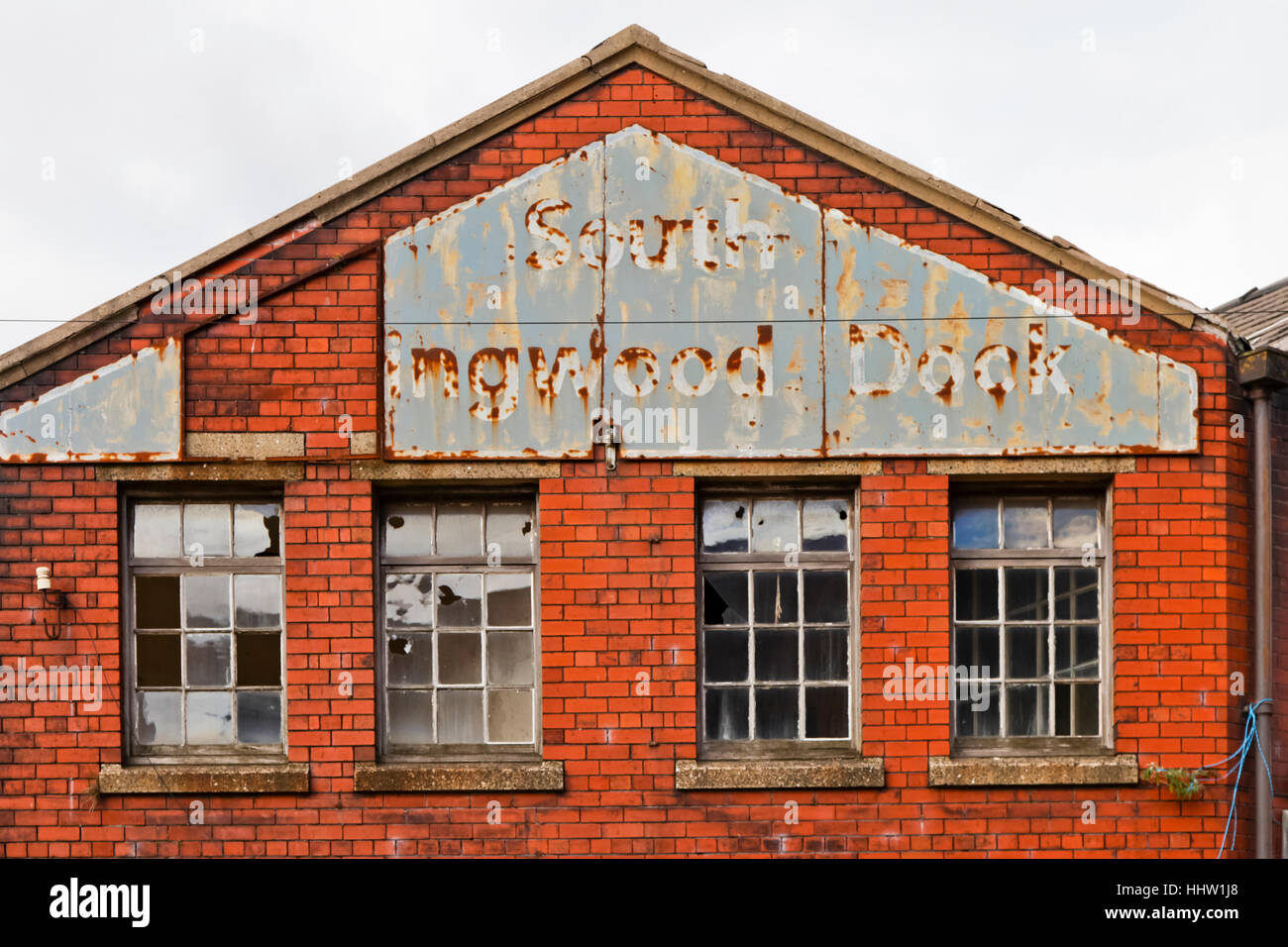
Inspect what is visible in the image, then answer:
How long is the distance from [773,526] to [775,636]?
669mm

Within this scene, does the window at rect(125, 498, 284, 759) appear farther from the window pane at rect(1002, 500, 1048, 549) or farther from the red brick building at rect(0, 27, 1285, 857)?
the window pane at rect(1002, 500, 1048, 549)

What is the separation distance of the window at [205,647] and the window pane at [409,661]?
67cm

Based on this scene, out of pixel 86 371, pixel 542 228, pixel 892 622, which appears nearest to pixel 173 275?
pixel 86 371

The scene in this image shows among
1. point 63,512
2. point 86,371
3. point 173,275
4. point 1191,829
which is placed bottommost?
point 1191,829

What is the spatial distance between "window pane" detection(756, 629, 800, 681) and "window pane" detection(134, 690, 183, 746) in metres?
3.52

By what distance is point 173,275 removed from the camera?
25.1 feet

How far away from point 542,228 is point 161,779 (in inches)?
156

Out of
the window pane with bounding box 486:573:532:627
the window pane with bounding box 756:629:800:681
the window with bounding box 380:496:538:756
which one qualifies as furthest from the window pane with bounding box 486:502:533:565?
the window pane with bounding box 756:629:800:681

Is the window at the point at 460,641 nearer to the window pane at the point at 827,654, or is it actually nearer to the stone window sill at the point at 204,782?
the stone window sill at the point at 204,782

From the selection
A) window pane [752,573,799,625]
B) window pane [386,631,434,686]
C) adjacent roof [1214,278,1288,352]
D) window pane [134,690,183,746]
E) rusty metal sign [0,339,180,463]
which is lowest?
window pane [134,690,183,746]

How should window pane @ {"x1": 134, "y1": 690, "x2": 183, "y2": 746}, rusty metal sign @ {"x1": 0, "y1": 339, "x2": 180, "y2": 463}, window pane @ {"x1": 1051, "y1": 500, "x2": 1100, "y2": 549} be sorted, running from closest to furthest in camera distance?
rusty metal sign @ {"x1": 0, "y1": 339, "x2": 180, "y2": 463}, window pane @ {"x1": 134, "y1": 690, "x2": 183, "y2": 746}, window pane @ {"x1": 1051, "y1": 500, "x2": 1100, "y2": 549}

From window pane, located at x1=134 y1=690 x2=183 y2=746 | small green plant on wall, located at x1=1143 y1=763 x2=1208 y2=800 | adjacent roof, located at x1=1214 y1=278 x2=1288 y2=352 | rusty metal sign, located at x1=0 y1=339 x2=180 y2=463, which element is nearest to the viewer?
small green plant on wall, located at x1=1143 y1=763 x2=1208 y2=800

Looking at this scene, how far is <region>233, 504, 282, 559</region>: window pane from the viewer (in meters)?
7.76

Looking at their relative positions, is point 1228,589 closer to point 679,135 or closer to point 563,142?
point 679,135
